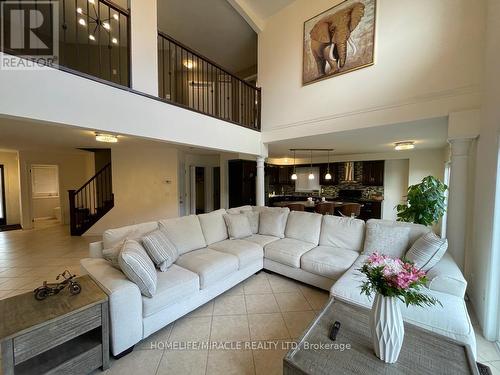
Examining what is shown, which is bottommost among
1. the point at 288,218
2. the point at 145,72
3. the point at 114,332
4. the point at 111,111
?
the point at 114,332

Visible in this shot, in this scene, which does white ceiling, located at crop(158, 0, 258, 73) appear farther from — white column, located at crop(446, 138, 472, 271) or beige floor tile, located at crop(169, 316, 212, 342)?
beige floor tile, located at crop(169, 316, 212, 342)

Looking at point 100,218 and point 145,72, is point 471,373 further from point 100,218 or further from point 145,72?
point 100,218

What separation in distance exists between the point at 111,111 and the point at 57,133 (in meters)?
2.30

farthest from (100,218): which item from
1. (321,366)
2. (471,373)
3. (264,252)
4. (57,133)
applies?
(471,373)

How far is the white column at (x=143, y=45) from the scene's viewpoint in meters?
2.75

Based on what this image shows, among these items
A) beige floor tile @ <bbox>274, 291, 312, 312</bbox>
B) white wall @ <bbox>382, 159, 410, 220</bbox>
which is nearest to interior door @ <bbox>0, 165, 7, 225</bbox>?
beige floor tile @ <bbox>274, 291, 312, 312</bbox>

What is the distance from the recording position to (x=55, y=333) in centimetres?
143

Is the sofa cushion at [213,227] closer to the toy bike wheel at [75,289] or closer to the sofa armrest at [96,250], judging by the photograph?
the sofa armrest at [96,250]

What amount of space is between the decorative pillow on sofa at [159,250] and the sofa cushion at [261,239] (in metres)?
1.38

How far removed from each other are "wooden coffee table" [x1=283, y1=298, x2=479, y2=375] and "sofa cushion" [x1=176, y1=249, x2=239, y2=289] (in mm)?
1291

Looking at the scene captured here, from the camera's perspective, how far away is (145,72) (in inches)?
113

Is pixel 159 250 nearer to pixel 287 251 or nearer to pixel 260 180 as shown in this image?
pixel 287 251

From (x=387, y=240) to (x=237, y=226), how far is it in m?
2.17

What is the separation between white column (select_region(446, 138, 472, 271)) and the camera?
276 cm
